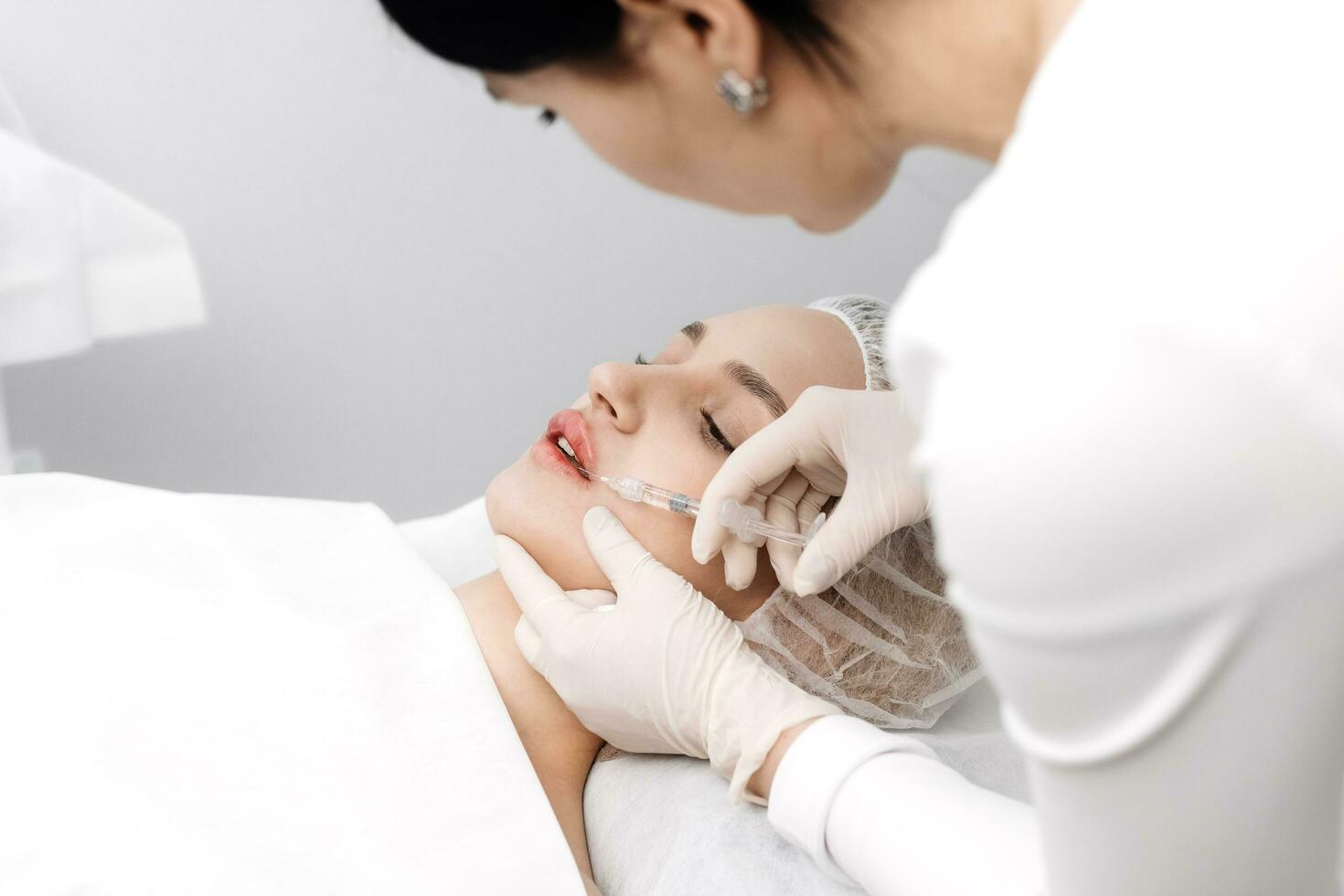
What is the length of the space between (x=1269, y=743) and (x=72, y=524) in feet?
4.24

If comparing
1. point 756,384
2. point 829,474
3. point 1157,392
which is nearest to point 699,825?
→ point 829,474

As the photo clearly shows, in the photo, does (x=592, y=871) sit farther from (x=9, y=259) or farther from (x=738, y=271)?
(x=738, y=271)

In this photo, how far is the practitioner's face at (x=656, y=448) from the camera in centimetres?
139

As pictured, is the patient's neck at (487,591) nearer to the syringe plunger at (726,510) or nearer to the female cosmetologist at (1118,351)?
the syringe plunger at (726,510)

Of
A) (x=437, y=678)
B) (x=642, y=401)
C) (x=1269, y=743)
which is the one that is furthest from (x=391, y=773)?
(x=1269, y=743)

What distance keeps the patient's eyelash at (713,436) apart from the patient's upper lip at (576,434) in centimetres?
14

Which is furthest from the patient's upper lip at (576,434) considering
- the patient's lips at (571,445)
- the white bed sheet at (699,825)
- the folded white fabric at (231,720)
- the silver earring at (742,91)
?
the silver earring at (742,91)

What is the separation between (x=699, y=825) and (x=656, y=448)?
43cm

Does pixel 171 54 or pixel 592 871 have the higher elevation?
pixel 171 54

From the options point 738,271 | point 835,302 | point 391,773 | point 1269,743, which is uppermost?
point 1269,743

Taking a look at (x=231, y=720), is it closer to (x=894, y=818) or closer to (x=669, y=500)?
(x=669, y=500)

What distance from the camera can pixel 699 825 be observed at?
124 centimetres

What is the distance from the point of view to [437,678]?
1.33m

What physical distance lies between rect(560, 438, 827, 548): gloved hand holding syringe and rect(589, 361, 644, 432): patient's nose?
0.07 meters
